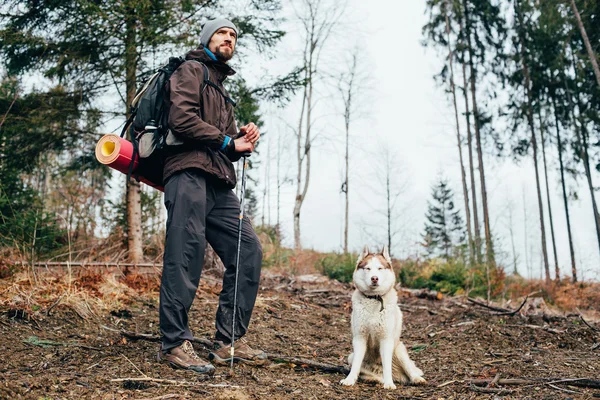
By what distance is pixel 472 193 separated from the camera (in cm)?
2027

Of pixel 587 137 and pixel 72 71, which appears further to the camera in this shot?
pixel 587 137

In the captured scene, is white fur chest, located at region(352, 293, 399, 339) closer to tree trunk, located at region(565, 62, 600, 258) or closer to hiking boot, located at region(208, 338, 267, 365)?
hiking boot, located at region(208, 338, 267, 365)

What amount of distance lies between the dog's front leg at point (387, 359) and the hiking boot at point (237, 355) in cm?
98

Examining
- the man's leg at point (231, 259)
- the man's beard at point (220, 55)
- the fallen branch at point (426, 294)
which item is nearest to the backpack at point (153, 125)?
the man's beard at point (220, 55)

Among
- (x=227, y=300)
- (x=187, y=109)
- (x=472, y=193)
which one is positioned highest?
(x=472, y=193)

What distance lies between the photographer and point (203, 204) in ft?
12.0

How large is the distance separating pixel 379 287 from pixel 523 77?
23082mm

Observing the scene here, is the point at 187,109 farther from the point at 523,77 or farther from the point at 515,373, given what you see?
the point at 523,77

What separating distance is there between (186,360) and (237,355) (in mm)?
626

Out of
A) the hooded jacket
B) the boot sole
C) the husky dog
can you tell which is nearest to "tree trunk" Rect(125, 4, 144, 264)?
the hooded jacket

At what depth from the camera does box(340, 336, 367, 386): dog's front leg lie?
353 cm

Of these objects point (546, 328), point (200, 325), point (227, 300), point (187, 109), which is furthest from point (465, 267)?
point (187, 109)

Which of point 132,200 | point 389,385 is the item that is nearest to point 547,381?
point 389,385

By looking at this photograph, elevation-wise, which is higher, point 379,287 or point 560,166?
point 560,166
